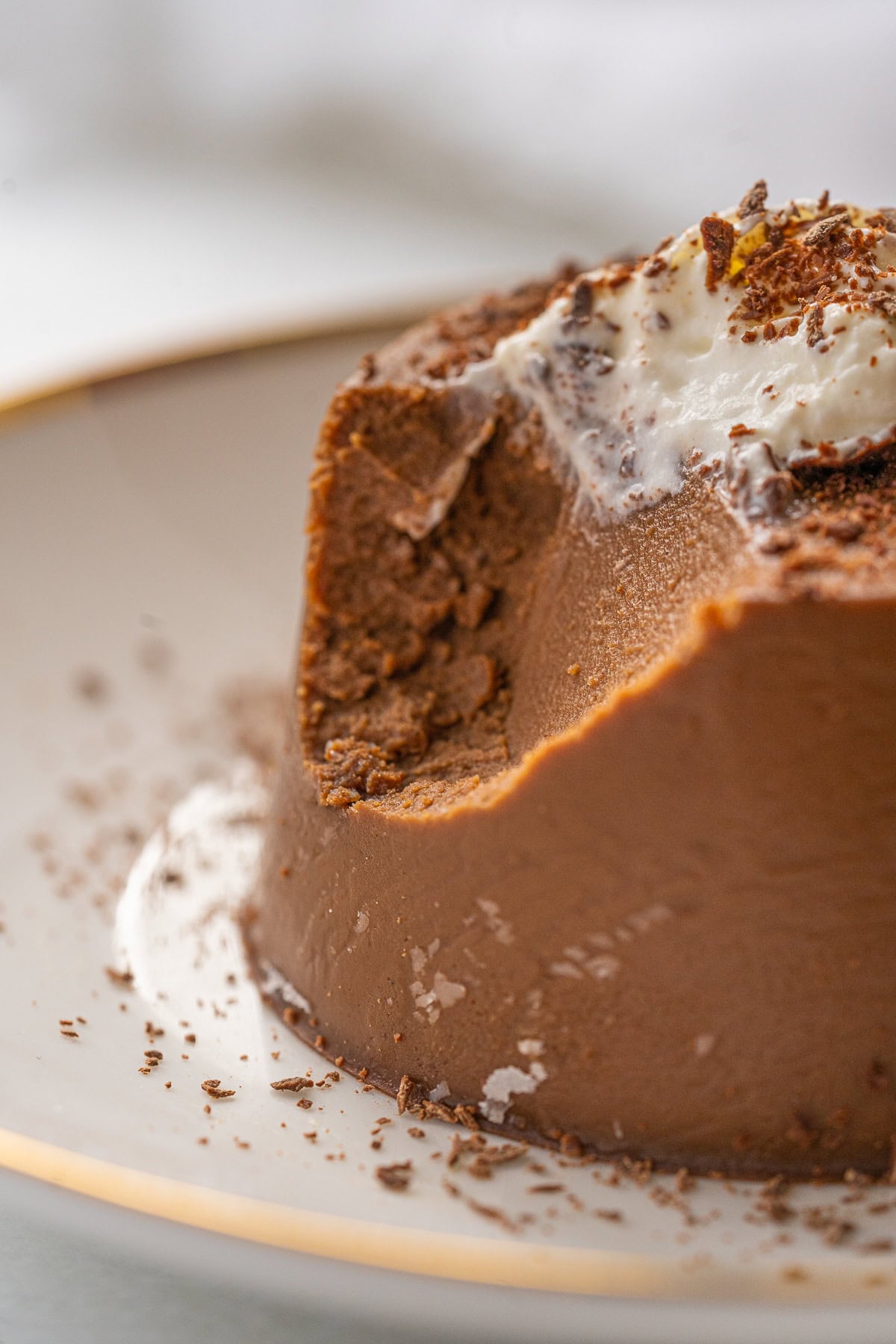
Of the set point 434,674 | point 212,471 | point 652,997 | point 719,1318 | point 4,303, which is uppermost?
point 4,303

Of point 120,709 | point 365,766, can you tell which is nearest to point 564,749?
point 365,766

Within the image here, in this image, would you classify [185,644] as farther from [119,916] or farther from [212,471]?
[119,916]

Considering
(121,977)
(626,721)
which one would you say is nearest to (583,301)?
(626,721)

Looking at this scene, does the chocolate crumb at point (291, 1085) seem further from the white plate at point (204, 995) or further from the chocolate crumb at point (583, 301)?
the chocolate crumb at point (583, 301)

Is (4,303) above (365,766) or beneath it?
above

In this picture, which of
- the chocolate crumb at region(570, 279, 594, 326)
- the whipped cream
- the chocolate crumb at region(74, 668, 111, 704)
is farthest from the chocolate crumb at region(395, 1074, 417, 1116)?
the chocolate crumb at region(74, 668, 111, 704)

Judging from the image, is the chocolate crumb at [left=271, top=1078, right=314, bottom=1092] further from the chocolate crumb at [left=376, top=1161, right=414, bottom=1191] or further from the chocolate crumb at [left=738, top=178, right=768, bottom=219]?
the chocolate crumb at [left=738, top=178, right=768, bottom=219]

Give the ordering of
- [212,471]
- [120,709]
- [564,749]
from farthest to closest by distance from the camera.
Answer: [212,471] → [120,709] → [564,749]
